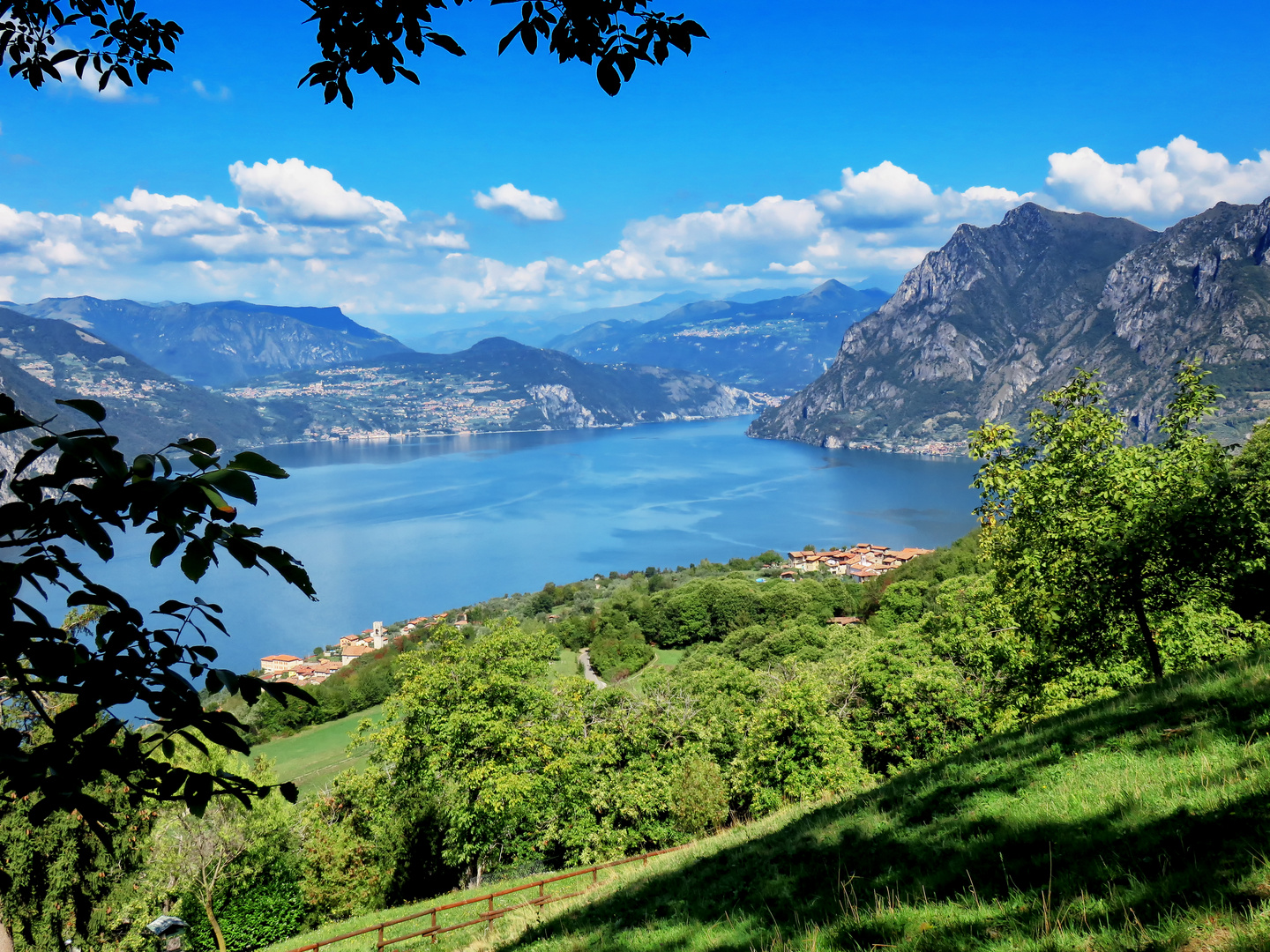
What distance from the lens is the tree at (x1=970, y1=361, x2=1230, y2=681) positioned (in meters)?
10.6

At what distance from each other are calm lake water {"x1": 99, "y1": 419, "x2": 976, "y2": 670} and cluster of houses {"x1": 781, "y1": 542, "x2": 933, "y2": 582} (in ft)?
35.3

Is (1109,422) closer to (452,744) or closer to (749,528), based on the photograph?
(452,744)

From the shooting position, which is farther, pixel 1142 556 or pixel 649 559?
pixel 649 559

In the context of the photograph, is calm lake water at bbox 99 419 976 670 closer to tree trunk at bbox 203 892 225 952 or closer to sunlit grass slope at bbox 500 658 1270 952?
tree trunk at bbox 203 892 225 952

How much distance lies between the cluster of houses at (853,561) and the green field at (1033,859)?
6546 centimetres

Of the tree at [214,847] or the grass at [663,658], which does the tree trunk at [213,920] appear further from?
the grass at [663,658]

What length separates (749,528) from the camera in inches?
4168

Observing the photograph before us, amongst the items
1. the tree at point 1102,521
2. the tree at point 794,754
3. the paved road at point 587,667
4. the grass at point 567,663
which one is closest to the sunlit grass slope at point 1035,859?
the tree at point 1102,521

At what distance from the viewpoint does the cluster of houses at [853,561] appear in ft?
245

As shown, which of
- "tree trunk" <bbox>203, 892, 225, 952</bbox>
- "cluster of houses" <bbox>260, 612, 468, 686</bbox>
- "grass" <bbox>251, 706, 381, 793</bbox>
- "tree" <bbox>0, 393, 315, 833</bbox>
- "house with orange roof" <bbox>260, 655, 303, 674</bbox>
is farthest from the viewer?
"house with orange roof" <bbox>260, 655, 303, 674</bbox>

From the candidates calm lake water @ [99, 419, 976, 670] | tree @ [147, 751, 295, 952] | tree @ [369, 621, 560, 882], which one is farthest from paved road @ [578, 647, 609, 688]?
tree @ [147, 751, 295, 952]

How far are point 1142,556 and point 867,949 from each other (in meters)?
9.48

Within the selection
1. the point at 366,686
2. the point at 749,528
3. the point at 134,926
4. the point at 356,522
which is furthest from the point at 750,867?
the point at 356,522

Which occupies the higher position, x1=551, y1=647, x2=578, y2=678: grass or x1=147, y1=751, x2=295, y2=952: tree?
x1=147, y1=751, x2=295, y2=952: tree
